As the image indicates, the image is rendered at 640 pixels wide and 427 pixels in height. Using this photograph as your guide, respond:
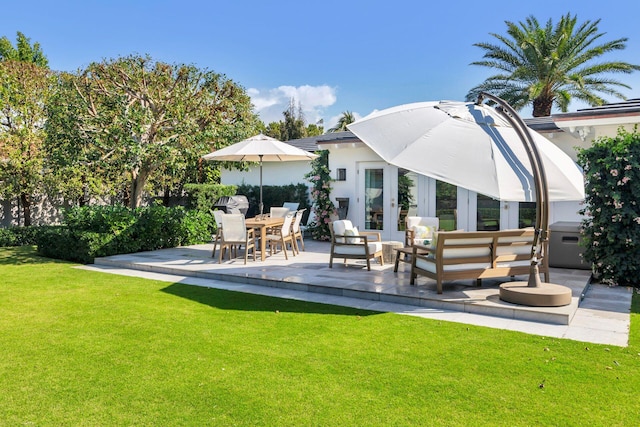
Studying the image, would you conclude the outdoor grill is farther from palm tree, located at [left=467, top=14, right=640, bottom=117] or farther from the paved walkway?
palm tree, located at [left=467, top=14, right=640, bottom=117]

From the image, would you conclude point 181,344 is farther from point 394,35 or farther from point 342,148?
point 394,35

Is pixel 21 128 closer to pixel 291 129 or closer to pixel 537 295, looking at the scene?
pixel 537 295

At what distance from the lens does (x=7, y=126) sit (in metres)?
16.8

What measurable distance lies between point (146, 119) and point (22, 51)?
2520 centimetres

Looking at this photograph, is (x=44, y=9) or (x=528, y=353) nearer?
(x=528, y=353)

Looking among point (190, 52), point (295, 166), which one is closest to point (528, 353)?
point (295, 166)

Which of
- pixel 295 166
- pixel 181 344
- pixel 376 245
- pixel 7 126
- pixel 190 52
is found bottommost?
pixel 181 344

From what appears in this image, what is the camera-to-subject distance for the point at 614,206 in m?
7.64

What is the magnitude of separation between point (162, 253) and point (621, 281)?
9795mm

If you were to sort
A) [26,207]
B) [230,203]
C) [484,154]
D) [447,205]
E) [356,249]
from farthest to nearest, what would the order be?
[26,207]
[230,203]
[447,205]
[356,249]
[484,154]

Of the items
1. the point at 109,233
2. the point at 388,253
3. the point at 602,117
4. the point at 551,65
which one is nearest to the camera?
the point at 602,117

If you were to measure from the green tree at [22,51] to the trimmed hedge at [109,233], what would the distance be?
21932 mm

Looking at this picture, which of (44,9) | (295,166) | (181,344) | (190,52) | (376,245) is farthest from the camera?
(295,166)

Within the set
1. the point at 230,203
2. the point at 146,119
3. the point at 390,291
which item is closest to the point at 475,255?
the point at 390,291
